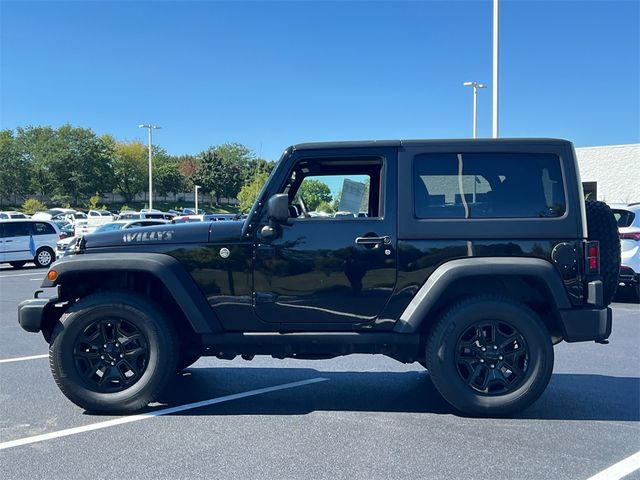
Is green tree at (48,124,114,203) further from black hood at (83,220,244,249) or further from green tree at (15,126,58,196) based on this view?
black hood at (83,220,244,249)

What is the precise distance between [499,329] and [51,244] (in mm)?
18102

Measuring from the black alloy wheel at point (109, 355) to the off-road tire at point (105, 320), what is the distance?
29 mm

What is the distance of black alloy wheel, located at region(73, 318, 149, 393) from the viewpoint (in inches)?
178

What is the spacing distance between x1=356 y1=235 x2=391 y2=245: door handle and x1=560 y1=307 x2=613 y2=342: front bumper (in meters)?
1.38

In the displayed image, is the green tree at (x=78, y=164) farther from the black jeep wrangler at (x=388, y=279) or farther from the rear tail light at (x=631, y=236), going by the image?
the black jeep wrangler at (x=388, y=279)

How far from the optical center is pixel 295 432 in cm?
417

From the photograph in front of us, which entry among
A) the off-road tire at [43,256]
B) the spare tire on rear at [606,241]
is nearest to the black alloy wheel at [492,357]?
the spare tire on rear at [606,241]

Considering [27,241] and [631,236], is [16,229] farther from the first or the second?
[631,236]

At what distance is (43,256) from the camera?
63.2 ft

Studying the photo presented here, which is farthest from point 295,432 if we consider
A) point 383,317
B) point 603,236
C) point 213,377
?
point 603,236

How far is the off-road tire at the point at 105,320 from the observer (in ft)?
14.7

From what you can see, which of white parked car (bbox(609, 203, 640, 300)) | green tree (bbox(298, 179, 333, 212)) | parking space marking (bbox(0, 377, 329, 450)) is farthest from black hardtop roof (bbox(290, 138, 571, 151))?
white parked car (bbox(609, 203, 640, 300))

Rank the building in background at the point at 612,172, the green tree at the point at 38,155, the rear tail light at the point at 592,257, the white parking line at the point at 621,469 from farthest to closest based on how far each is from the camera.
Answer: the green tree at the point at 38,155 → the building in background at the point at 612,172 → the rear tail light at the point at 592,257 → the white parking line at the point at 621,469

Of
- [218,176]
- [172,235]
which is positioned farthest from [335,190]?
[218,176]
